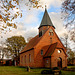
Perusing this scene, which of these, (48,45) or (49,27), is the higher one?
(49,27)

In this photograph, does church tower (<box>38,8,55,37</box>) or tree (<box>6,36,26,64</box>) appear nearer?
church tower (<box>38,8,55,37</box>)

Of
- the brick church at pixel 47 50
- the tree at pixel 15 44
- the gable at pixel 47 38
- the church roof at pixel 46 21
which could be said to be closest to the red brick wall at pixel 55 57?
the brick church at pixel 47 50

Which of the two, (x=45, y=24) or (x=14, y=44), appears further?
(x=14, y=44)

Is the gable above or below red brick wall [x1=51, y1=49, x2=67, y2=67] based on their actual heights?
above

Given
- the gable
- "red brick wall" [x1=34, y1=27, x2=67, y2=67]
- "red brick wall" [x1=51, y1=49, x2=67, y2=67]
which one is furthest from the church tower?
"red brick wall" [x1=51, y1=49, x2=67, y2=67]

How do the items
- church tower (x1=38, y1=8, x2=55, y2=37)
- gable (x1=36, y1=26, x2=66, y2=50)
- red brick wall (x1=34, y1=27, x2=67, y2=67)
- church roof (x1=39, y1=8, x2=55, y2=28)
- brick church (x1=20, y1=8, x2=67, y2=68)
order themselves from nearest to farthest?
1. brick church (x1=20, y1=8, x2=67, y2=68)
2. red brick wall (x1=34, y1=27, x2=67, y2=67)
3. gable (x1=36, y1=26, x2=66, y2=50)
4. church tower (x1=38, y1=8, x2=55, y2=37)
5. church roof (x1=39, y1=8, x2=55, y2=28)

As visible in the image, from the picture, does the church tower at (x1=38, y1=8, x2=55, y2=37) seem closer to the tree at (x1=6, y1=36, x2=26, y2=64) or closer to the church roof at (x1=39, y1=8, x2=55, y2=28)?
the church roof at (x1=39, y1=8, x2=55, y2=28)

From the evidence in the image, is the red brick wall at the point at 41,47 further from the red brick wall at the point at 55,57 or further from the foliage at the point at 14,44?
the foliage at the point at 14,44

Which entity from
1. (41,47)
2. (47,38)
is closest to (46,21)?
(47,38)

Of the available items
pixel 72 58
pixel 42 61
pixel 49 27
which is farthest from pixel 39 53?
pixel 72 58

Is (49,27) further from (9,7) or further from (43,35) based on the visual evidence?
(9,7)

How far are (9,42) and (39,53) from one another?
26.0 metres

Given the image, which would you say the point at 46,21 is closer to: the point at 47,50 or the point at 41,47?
the point at 41,47

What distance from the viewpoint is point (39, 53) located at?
3133 centimetres
